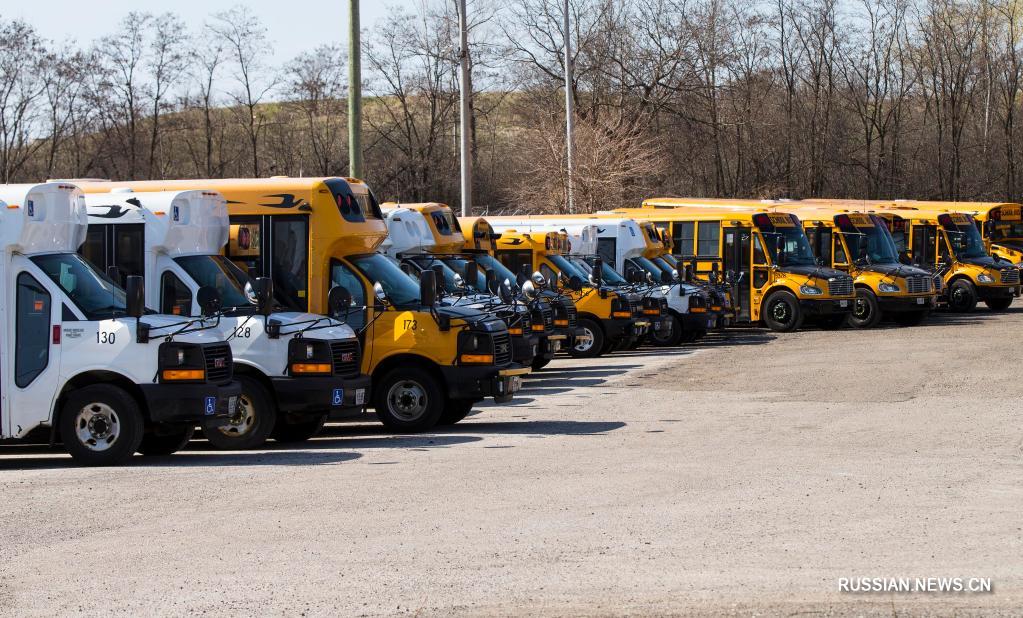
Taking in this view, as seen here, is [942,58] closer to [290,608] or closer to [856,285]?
[856,285]

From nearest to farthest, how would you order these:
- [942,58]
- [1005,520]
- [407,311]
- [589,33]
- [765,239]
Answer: [1005,520] < [407,311] < [765,239] < [589,33] < [942,58]

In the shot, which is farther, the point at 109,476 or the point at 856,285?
the point at 856,285

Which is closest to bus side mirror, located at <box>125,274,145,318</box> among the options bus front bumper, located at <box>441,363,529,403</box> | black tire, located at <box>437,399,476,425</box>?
bus front bumper, located at <box>441,363,529,403</box>

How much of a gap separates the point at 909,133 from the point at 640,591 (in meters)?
64.6

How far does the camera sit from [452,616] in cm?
689

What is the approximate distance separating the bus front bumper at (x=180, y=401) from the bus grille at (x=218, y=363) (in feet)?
0.60

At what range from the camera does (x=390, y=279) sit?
52.6ft

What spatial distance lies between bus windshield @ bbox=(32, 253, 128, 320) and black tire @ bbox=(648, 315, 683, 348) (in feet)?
54.5

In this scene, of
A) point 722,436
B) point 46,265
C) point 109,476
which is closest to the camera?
point 109,476

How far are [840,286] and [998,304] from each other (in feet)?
30.7

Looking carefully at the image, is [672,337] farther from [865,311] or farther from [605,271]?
[865,311]

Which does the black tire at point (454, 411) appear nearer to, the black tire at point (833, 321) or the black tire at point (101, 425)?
the black tire at point (101, 425)

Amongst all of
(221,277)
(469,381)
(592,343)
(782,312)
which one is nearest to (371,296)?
(469,381)

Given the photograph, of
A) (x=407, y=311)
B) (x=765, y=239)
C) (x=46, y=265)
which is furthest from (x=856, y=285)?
(x=46, y=265)
